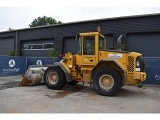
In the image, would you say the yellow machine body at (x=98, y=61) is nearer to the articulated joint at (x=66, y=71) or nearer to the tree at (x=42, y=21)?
the articulated joint at (x=66, y=71)

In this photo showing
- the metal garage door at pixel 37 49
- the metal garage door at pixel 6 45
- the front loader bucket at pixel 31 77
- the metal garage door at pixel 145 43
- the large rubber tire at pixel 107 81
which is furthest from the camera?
the metal garage door at pixel 6 45

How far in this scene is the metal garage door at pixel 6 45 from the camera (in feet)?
83.9

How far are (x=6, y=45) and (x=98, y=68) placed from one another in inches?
761

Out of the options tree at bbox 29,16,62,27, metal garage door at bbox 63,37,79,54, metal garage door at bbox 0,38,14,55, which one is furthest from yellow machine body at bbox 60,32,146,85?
tree at bbox 29,16,62,27

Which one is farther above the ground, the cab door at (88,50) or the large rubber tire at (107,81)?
the cab door at (88,50)

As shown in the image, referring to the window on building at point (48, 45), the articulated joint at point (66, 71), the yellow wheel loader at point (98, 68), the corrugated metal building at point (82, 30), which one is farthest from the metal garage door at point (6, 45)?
the articulated joint at point (66, 71)

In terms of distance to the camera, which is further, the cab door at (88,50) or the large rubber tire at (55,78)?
the large rubber tire at (55,78)

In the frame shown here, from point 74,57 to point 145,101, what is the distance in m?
3.91

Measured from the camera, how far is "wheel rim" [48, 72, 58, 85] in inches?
419

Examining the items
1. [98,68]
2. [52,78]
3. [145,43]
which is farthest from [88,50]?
[145,43]

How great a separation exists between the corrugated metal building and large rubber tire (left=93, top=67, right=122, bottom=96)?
6454 mm

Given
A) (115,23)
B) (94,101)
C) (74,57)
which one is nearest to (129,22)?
(115,23)

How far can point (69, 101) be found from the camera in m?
7.88

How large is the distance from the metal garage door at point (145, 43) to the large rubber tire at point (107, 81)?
8.06 meters
